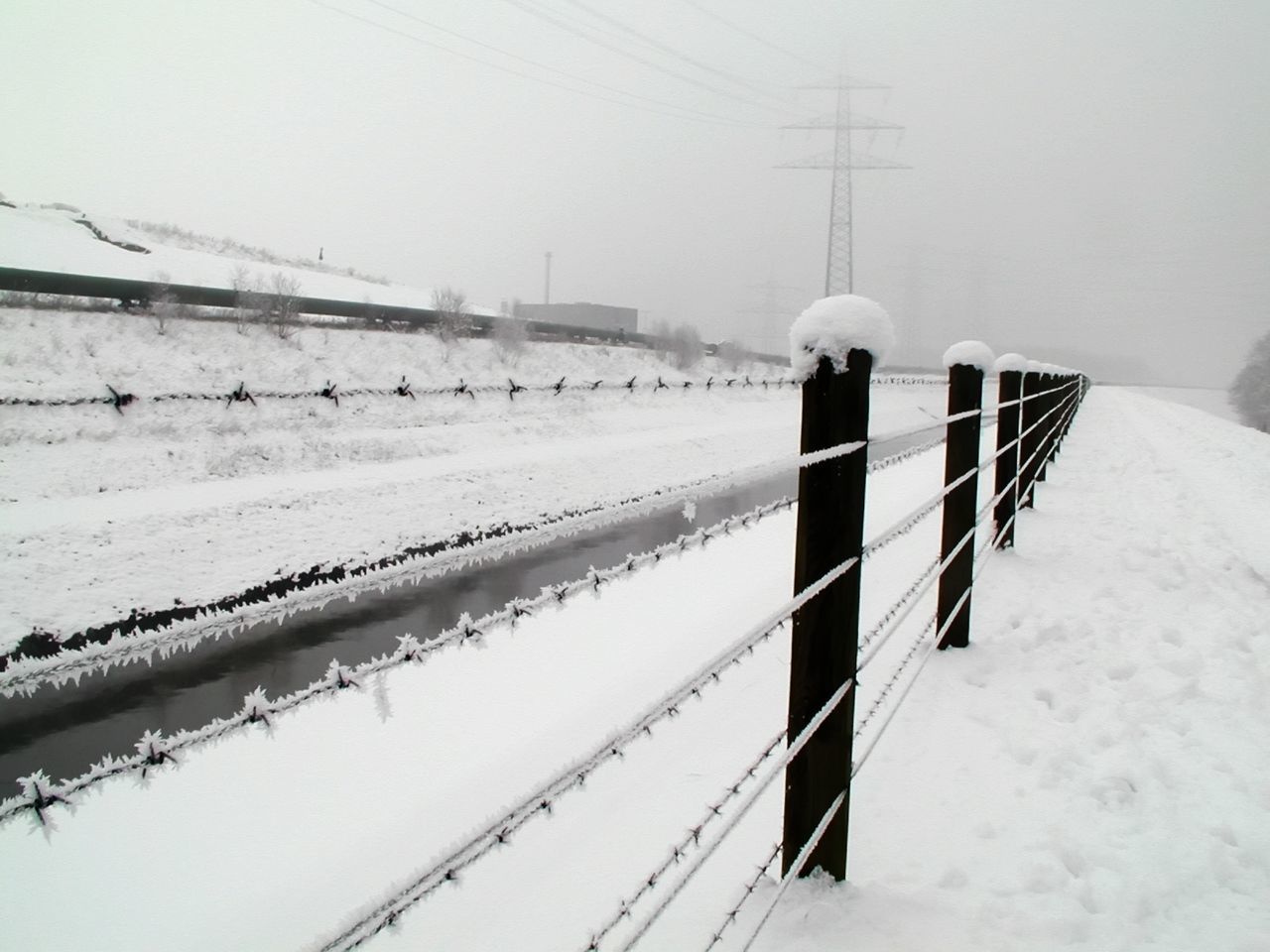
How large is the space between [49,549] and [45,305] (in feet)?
25.5

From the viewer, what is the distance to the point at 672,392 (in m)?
25.3

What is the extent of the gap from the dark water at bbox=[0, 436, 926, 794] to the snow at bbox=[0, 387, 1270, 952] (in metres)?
2.92

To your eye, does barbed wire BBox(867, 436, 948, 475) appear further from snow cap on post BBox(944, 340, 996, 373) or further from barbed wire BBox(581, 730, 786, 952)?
barbed wire BBox(581, 730, 786, 952)

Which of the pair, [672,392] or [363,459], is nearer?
Answer: [363,459]

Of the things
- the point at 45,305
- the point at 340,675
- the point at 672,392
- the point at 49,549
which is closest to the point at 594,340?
the point at 672,392

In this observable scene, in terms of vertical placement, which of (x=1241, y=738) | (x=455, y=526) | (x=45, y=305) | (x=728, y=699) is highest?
(x=45, y=305)

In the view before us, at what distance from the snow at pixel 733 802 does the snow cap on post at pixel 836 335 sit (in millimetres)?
1064

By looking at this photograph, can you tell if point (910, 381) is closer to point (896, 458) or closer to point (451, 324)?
point (896, 458)

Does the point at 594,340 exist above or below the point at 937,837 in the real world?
above

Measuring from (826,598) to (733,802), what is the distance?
4.43 feet

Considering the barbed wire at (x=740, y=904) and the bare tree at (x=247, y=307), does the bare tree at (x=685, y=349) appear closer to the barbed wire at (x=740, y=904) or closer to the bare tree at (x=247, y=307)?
the bare tree at (x=247, y=307)

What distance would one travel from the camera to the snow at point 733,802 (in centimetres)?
199

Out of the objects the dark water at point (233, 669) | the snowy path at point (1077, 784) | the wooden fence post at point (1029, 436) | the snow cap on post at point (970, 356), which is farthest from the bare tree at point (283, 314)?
the snow cap on post at point (970, 356)

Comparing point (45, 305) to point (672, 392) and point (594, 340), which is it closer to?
point (672, 392)
